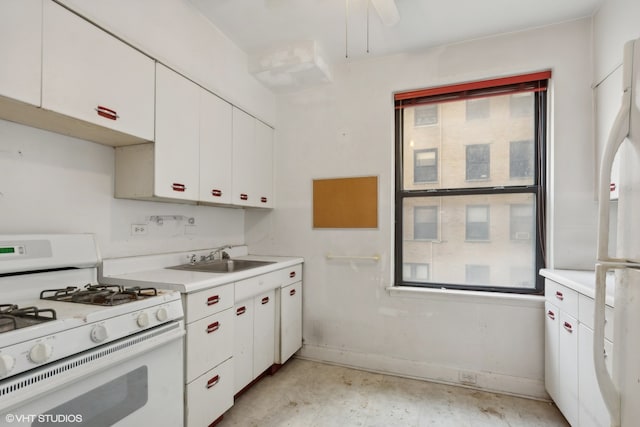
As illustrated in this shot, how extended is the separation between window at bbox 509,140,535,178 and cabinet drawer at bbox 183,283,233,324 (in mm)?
2313

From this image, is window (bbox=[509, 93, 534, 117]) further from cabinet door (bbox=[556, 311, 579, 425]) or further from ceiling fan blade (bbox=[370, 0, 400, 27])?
cabinet door (bbox=[556, 311, 579, 425])

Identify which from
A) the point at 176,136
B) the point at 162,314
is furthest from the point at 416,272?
the point at 176,136

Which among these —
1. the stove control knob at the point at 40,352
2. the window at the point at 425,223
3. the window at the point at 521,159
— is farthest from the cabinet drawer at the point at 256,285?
the window at the point at 521,159

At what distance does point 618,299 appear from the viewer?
90cm

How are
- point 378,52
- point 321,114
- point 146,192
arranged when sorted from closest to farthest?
point 146,192
point 378,52
point 321,114

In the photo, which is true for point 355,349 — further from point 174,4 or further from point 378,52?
point 174,4

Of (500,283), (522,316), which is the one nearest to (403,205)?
(500,283)

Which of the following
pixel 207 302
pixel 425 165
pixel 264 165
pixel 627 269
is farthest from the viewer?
pixel 264 165

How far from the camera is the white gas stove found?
0.98 metres

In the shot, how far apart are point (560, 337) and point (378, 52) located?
248 cm

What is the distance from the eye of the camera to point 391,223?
107 inches

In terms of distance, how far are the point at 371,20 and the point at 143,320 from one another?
237cm

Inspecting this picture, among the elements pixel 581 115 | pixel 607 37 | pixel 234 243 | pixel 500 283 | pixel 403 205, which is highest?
pixel 607 37

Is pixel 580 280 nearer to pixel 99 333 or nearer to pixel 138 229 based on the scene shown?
pixel 99 333
